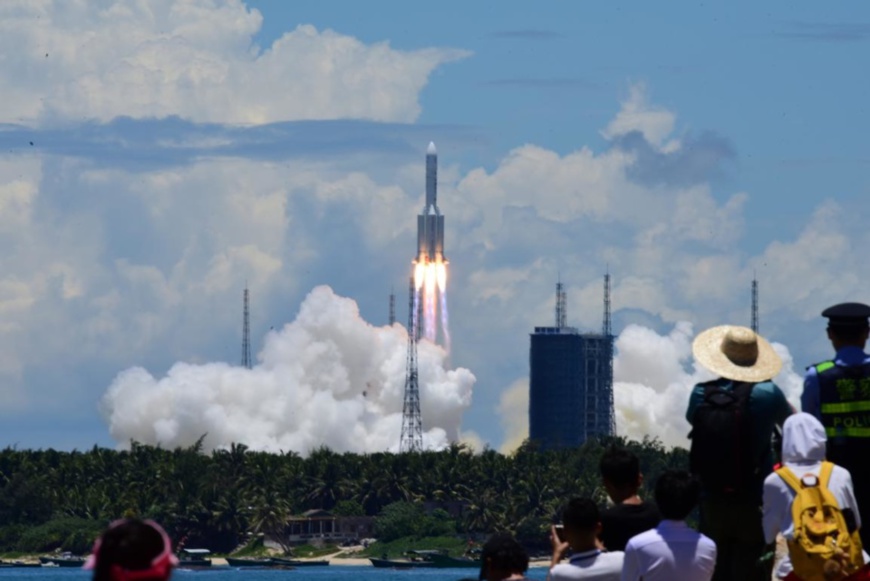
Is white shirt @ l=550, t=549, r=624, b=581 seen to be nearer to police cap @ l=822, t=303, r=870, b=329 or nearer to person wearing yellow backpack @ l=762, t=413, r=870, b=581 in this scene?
person wearing yellow backpack @ l=762, t=413, r=870, b=581

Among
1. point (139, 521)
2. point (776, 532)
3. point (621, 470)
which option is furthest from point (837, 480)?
point (139, 521)

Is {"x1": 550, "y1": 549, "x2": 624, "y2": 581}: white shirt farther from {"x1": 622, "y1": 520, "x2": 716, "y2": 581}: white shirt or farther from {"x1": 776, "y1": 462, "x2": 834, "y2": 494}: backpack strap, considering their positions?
{"x1": 776, "y1": 462, "x2": 834, "y2": 494}: backpack strap

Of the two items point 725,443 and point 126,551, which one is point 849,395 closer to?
point 725,443

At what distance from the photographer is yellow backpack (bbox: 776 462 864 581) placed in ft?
61.4

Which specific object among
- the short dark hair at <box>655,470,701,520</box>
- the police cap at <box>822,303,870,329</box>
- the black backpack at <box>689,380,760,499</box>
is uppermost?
the police cap at <box>822,303,870,329</box>

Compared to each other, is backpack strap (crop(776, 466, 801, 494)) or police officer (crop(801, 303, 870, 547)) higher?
police officer (crop(801, 303, 870, 547))

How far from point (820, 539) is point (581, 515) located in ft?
6.90

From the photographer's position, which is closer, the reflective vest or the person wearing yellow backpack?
the person wearing yellow backpack

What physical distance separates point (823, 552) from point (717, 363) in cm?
270

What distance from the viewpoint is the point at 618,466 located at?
19.3 meters

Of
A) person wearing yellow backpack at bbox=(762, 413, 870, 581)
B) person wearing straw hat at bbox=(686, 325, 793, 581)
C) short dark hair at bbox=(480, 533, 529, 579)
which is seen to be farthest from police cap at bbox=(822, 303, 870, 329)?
short dark hair at bbox=(480, 533, 529, 579)

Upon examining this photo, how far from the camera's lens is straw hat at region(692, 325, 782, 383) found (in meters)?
20.7

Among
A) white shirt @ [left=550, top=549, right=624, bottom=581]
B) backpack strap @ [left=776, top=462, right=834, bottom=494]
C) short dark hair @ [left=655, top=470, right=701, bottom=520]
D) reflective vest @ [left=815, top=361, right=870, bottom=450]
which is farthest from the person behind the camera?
reflective vest @ [left=815, top=361, right=870, bottom=450]

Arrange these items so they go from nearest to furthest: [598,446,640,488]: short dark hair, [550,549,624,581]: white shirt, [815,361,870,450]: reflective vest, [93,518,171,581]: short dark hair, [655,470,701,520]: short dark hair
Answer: [93,518,171,581]: short dark hair, [550,549,624,581]: white shirt, [655,470,701,520]: short dark hair, [598,446,640,488]: short dark hair, [815,361,870,450]: reflective vest
